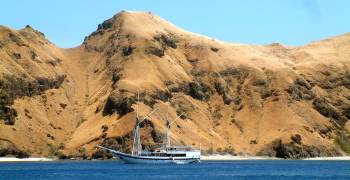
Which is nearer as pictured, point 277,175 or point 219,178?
point 219,178

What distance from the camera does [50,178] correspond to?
132m

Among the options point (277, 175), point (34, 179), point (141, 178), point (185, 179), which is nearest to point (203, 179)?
point (185, 179)

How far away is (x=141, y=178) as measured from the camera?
13062cm

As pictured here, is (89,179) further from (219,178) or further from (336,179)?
(336,179)

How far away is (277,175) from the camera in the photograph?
142m

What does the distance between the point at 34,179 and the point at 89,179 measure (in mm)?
11222

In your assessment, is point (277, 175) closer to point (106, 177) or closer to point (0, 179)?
point (106, 177)

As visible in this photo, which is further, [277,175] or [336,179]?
[277,175]

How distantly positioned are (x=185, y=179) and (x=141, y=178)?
8.69 metres

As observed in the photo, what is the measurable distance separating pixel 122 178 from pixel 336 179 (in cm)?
4039

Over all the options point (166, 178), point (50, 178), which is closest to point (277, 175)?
point (166, 178)

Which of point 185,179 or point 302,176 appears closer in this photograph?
point 185,179

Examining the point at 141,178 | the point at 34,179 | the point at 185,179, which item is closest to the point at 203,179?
the point at 185,179

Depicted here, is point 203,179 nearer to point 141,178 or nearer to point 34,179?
point 141,178
